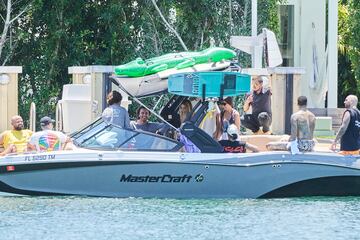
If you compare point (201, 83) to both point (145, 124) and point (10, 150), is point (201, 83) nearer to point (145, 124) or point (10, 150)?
point (145, 124)

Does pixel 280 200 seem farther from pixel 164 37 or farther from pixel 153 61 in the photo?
pixel 164 37

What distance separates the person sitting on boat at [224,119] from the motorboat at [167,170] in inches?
19.4

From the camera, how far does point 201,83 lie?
1620 cm

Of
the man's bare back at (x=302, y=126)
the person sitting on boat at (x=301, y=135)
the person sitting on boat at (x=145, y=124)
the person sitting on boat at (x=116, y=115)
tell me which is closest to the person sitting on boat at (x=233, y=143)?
the person sitting on boat at (x=301, y=135)

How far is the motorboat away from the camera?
15.9 metres

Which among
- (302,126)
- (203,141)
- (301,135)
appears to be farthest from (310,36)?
(203,141)

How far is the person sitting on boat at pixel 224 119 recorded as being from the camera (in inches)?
661

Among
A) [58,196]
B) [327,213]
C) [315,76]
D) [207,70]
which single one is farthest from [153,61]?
[315,76]

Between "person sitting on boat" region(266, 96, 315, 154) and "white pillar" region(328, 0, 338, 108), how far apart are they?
1183 cm

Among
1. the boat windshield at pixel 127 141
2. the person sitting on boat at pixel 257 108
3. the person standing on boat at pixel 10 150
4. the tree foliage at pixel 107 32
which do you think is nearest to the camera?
the boat windshield at pixel 127 141

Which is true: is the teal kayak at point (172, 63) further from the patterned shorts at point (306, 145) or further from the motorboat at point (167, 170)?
the patterned shorts at point (306, 145)

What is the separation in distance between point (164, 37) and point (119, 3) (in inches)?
56.5

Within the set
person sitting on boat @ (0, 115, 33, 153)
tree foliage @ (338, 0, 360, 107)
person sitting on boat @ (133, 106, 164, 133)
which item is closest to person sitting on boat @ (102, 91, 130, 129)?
person sitting on boat @ (133, 106, 164, 133)

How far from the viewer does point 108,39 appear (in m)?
29.7
